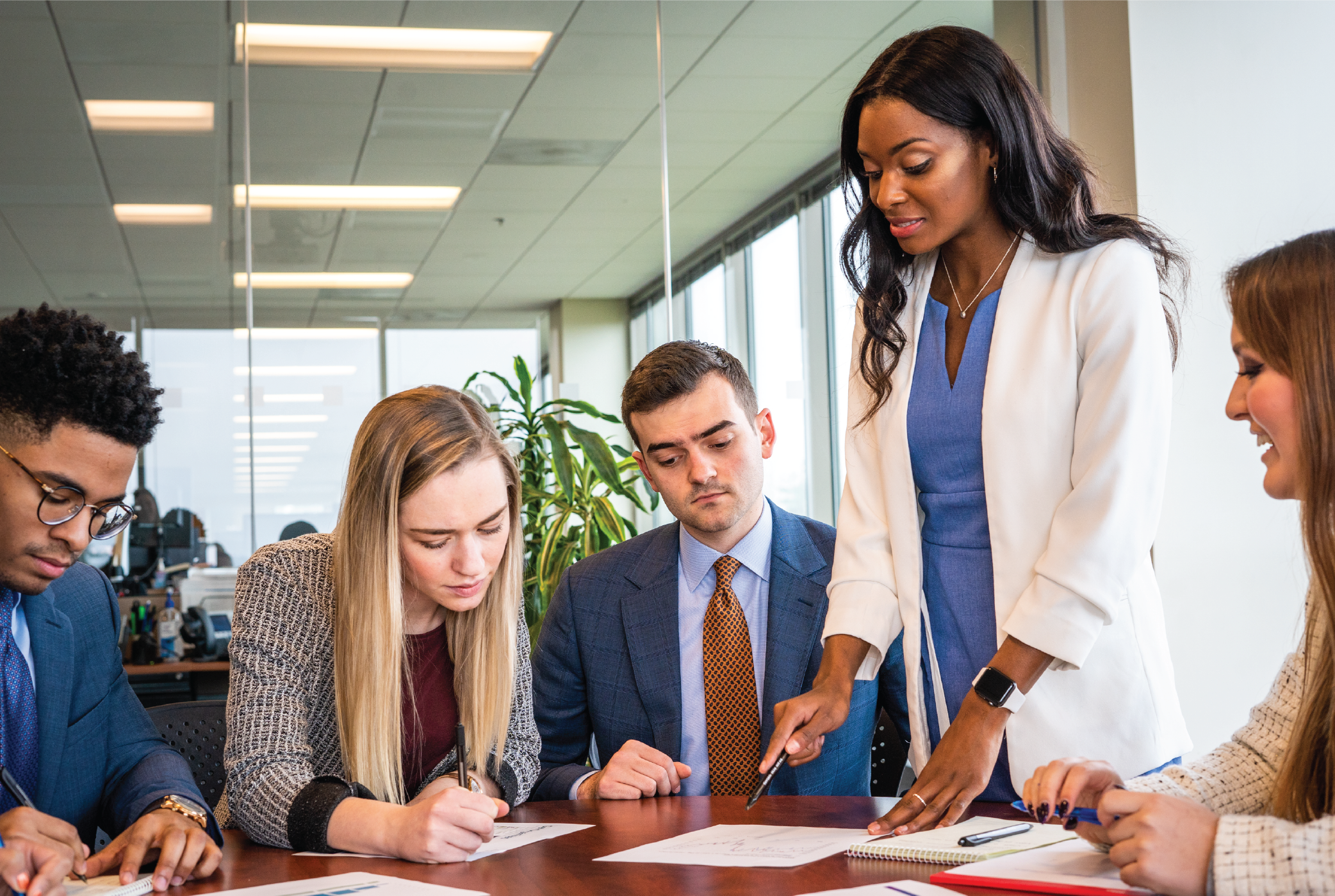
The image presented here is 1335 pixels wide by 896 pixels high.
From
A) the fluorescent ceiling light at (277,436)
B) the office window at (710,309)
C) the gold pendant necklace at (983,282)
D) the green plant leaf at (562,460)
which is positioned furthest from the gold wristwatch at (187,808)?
the office window at (710,309)

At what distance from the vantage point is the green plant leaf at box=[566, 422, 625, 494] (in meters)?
3.79

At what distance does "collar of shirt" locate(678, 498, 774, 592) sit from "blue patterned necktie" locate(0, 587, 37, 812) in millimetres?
1048

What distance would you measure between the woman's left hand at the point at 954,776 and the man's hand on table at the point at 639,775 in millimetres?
460

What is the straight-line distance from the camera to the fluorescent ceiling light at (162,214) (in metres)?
4.47

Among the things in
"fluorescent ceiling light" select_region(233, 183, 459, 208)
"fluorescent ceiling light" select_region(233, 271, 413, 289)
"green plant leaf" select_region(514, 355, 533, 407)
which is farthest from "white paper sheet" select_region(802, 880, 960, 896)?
"fluorescent ceiling light" select_region(233, 183, 459, 208)

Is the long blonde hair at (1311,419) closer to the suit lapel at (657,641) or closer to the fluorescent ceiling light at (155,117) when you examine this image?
the suit lapel at (657,641)

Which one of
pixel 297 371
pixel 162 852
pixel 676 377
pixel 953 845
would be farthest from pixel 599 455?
pixel 953 845

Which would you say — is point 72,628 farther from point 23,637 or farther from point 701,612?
point 701,612

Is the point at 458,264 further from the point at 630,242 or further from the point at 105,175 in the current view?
the point at 105,175

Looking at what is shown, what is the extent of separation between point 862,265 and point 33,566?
4.01ft

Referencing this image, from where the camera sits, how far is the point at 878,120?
159cm

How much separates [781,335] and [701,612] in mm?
3875

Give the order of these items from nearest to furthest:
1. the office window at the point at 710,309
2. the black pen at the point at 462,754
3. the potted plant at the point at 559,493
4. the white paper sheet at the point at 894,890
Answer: the white paper sheet at the point at 894,890 < the black pen at the point at 462,754 < the potted plant at the point at 559,493 < the office window at the point at 710,309

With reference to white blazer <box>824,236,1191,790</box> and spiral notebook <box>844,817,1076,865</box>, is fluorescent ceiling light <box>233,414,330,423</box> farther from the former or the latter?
spiral notebook <box>844,817,1076,865</box>
